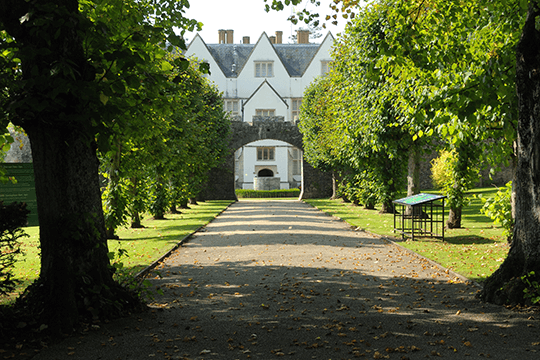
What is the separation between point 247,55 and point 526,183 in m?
56.0

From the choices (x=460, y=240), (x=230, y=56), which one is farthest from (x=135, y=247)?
(x=230, y=56)

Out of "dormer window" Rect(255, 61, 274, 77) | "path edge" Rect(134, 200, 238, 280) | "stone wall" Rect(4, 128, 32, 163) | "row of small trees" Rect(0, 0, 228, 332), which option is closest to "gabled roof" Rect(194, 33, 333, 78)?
"dormer window" Rect(255, 61, 274, 77)

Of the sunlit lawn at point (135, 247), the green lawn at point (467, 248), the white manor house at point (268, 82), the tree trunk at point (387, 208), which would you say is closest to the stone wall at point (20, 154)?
the sunlit lawn at point (135, 247)

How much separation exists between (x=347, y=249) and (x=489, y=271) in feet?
13.0

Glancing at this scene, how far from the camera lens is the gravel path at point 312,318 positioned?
4902 millimetres

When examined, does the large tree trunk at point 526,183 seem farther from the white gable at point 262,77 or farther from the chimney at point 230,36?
the chimney at point 230,36

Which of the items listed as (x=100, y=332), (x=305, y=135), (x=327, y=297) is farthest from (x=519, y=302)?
(x=305, y=135)

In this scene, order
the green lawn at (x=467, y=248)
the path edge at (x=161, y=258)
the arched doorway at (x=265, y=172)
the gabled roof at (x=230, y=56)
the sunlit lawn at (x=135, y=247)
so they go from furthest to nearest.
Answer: the arched doorway at (x=265, y=172) → the gabled roof at (x=230, y=56) → the sunlit lawn at (x=135, y=247) → the green lawn at (x=467, y=248) → the path edge at (x=161, y=258)

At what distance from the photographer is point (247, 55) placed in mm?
60250

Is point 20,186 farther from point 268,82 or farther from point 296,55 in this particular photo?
point 296,55

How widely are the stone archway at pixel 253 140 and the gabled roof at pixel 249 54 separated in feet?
59.4

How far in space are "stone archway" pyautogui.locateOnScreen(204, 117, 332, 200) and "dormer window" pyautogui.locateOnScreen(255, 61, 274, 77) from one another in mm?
17100

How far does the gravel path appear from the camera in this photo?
16.1 feet

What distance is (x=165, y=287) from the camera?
316 inches
